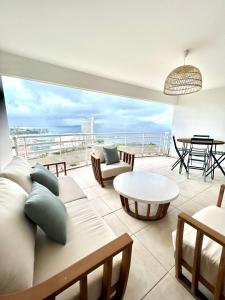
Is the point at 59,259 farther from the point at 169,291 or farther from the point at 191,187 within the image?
the point at 191,187

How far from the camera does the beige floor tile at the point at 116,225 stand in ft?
5.33

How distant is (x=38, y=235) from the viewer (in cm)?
102

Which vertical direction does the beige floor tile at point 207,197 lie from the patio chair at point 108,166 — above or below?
below

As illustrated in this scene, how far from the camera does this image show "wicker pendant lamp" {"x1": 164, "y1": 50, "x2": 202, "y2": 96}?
1908 millimetres

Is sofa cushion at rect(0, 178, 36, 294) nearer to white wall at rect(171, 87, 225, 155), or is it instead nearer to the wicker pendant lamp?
the wicker pendant lamp

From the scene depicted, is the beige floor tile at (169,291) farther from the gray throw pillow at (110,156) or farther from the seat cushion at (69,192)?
the gray throw pillow at (110,156)

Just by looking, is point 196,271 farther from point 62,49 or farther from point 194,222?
point 62,49

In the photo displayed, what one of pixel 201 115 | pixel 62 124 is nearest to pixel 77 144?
pixel 62 124

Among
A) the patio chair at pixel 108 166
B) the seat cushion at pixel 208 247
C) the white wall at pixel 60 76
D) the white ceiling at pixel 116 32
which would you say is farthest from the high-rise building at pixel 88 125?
the seat cushion at pixel 208 247

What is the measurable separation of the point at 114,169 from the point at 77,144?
65.9 inches

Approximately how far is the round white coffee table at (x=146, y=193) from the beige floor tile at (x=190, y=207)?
0.40 meters

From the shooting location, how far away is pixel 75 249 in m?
0.91

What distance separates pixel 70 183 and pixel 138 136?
138 inches

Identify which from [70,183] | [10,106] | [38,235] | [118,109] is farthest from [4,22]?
[118,109]
